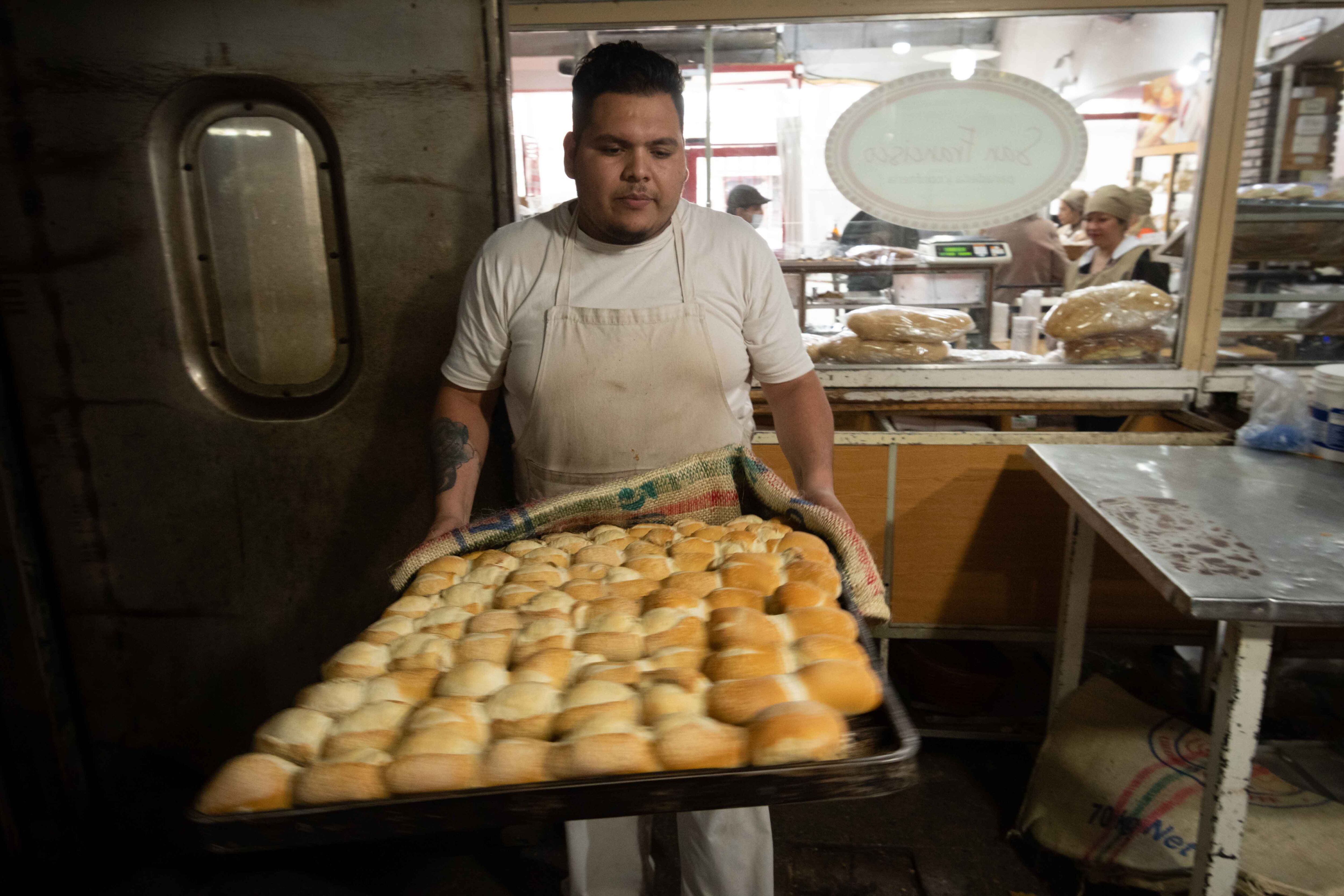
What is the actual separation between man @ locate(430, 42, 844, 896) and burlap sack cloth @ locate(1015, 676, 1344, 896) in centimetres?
92

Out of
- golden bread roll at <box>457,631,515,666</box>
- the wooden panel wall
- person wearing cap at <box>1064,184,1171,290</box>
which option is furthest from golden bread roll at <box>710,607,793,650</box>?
person wearing cap at <box>1064,184,1171,290</box>

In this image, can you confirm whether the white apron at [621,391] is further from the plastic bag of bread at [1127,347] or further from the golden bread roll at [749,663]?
the plastic bag of bread at [1127,347]

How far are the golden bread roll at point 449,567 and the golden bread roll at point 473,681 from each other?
0.30m

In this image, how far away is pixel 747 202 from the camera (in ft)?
8.63

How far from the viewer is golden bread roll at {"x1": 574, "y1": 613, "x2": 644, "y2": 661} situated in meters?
1.06

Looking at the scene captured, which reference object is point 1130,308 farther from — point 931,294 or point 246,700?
point 246,700

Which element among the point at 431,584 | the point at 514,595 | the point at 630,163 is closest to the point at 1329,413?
the point at 630,163

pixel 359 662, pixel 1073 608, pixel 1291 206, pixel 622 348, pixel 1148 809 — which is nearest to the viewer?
pixel 359 662

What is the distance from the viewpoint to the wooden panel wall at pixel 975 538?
2.52 metres

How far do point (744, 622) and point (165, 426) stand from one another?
68.4 inches

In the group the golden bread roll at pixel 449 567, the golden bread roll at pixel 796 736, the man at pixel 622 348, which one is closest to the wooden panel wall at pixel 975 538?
the man at pixel 622 348

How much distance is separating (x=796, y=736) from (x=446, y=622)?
539 millimetres

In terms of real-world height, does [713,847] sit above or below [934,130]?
below

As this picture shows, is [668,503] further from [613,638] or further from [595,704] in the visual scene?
[595,704]
